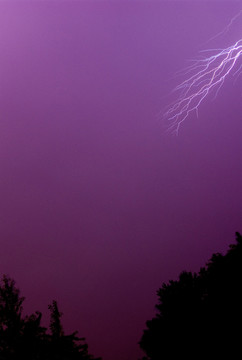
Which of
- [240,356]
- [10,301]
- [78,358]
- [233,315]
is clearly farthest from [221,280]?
[10,301]

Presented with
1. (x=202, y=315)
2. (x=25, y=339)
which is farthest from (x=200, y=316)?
(x=25, y=339)

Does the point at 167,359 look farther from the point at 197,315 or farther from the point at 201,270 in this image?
the point at 201,270

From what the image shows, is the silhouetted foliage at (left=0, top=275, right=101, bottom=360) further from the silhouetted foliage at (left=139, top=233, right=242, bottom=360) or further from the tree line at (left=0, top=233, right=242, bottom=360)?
the silhouetted foliage at (left=139, top=233, right=242, bottom=360)

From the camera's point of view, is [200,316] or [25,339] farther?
[200,316]

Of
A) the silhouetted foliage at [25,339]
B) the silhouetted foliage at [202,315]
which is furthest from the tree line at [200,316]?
the silhouetted foliage at [25,339]

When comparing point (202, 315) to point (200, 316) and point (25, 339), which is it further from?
point (25, 339)
